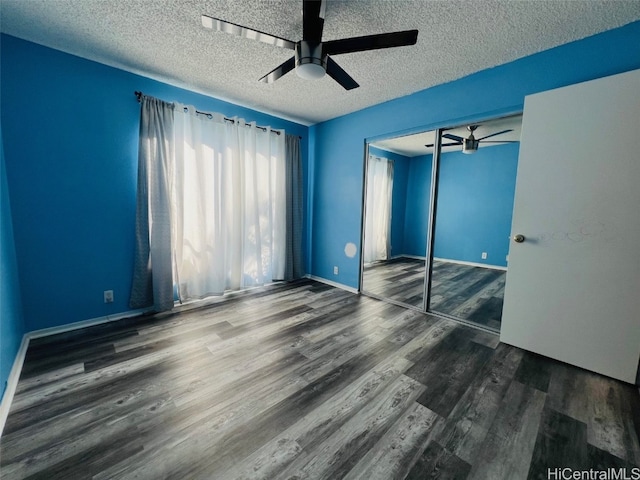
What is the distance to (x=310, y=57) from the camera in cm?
159

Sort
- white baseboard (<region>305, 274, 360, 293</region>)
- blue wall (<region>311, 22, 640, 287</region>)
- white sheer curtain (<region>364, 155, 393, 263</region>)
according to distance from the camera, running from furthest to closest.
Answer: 1. white sheer curtain (<region>364, 155, 393, 263</region>)
2. white baseboard (<region>305, 274, 360, 293</region>)
3. blue wall (<region>311, 22, 640, 287</region>)

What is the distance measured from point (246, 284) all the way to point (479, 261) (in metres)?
4.53

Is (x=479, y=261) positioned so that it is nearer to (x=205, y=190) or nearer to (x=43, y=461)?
(x=205, y=190)

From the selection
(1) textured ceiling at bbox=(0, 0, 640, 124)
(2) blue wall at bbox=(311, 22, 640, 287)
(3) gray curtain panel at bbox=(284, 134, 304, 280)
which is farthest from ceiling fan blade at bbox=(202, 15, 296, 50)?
(3) gray curtain panel at bbox=(284, 134, 304, 280)

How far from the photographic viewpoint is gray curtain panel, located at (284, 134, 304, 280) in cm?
379

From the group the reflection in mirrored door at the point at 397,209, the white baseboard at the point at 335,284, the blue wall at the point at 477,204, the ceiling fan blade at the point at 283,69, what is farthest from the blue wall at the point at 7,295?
the blue wall at the point at 477,204

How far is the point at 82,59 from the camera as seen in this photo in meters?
2.25

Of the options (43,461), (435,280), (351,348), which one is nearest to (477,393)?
(351,348)

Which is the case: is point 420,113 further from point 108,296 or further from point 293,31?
point 108,296

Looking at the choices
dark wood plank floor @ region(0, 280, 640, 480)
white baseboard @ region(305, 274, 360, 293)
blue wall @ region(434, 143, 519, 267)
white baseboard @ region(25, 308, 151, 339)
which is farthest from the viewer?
blue wall @ region(434, 143, 519, 267)

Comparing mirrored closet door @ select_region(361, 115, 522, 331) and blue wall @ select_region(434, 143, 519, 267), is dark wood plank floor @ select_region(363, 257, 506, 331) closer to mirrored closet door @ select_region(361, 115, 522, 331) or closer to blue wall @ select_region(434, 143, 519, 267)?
mirrored closet door @ select_region(361, 115, 522, 331)

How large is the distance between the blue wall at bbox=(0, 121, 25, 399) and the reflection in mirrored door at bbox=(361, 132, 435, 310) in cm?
386

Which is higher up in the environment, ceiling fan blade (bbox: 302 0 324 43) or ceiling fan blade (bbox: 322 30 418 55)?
ceiling fan blade (bbox: 302 0 324 43)

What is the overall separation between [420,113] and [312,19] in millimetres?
1832
